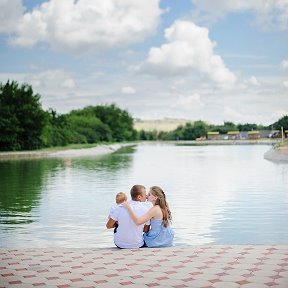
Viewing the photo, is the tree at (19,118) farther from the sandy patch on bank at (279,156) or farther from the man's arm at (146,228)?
the man's arm at (146,228)

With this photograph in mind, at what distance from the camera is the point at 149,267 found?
669 cm

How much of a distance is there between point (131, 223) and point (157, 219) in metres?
0.40

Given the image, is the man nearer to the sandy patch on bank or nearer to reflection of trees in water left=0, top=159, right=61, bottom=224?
reflection of trees in water left=0, top=159, right=61, bottom=224

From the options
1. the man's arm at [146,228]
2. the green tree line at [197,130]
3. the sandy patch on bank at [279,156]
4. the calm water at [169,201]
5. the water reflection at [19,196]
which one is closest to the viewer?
the man's arm at [146,228]

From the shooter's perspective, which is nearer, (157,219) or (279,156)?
(157,219)

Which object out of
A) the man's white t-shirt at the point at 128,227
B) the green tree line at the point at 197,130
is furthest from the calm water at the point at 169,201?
the green tree line at the point at 197,130

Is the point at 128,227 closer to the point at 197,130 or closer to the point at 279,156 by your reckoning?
the point at 279,156

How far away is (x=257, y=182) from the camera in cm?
2086

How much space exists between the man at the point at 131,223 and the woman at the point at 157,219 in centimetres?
9

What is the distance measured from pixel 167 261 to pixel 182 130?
13172 centimetres

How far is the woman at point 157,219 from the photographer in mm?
7824

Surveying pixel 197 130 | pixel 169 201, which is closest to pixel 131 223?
pixel 169 201

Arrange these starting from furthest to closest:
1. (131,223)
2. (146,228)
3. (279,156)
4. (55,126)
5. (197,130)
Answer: (197,130) → (55,126) → (279,156) → (146,228) → (131,223)

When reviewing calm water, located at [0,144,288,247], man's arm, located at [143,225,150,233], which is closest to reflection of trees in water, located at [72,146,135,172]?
calm water, located at [0,144,288,247]
